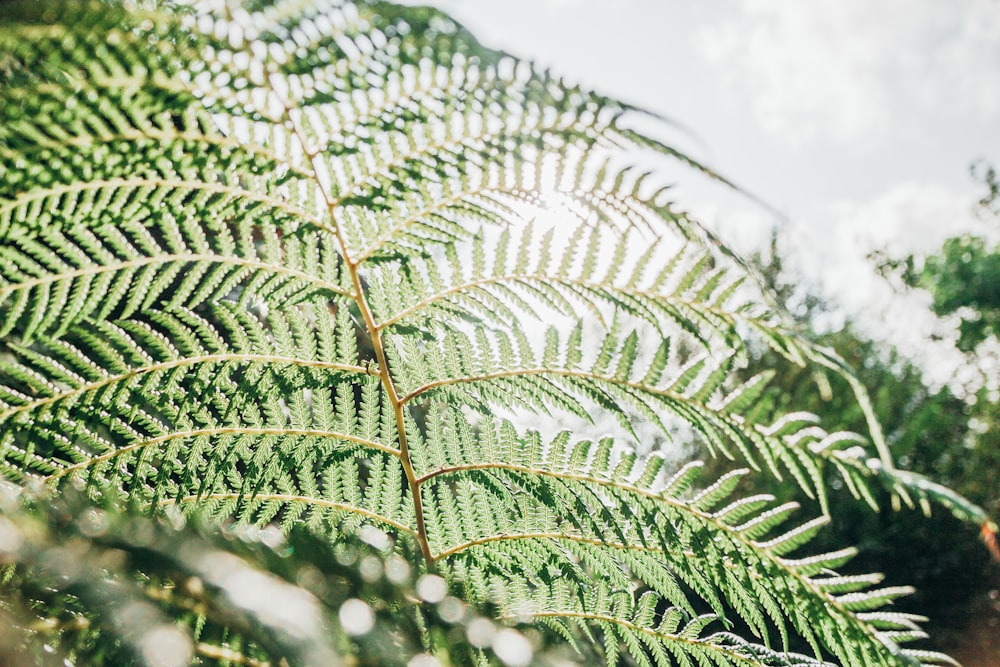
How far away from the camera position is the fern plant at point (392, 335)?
502 mm

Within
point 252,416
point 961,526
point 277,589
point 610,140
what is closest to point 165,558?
point 277,589

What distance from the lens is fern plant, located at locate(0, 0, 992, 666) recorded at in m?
0.50

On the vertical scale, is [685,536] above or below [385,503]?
above

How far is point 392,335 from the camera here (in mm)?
681

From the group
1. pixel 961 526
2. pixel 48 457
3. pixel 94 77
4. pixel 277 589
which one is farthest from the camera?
pixel 961 526

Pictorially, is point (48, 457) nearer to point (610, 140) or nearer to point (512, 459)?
point (512, 459)

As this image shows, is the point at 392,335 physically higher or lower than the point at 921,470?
higher

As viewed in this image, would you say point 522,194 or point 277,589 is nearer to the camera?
point 277,589

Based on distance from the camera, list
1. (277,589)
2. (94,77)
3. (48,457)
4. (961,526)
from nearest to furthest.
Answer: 1. (277,589)
2. (94,77)
3. (48,457)
4. (961,526)

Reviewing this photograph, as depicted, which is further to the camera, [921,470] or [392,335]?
[921,470]

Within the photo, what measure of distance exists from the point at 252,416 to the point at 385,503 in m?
0.18

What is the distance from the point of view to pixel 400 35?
50 cm

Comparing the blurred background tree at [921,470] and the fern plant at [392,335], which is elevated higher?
the fern plant at [392,335]

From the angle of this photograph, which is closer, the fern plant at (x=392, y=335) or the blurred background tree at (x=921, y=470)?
the fern plant at (x=392, y=335)
